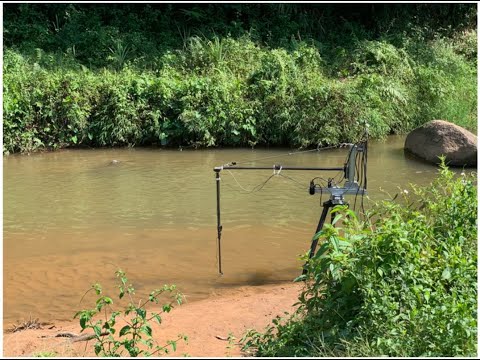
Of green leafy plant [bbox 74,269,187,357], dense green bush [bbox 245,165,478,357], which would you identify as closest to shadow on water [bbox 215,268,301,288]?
green leafy plant [bbox 74,269,187,357]

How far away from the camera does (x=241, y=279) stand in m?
7.36

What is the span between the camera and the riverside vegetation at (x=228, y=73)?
14758mm

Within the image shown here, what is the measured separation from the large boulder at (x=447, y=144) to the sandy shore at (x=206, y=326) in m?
6.70

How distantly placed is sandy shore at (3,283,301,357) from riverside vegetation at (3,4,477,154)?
26.7ft

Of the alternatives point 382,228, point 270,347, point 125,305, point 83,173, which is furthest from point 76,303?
point 83,173

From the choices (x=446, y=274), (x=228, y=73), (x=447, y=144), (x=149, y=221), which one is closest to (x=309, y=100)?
(x=228, y=73)

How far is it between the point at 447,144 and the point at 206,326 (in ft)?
27.1

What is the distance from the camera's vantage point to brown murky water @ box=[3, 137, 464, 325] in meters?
7.33

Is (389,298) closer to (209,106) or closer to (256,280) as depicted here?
(256,280)

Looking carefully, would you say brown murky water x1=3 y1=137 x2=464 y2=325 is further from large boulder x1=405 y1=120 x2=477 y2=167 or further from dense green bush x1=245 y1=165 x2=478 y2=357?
dense green bush x1=245 y1=165 x2=478 y2=357

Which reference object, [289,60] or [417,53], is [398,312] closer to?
[289,60]

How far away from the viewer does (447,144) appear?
12812 mm

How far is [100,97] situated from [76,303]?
8.90 meters

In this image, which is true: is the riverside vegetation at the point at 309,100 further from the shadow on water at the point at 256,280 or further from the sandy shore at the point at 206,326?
the shadow on water at the point at 256,280
